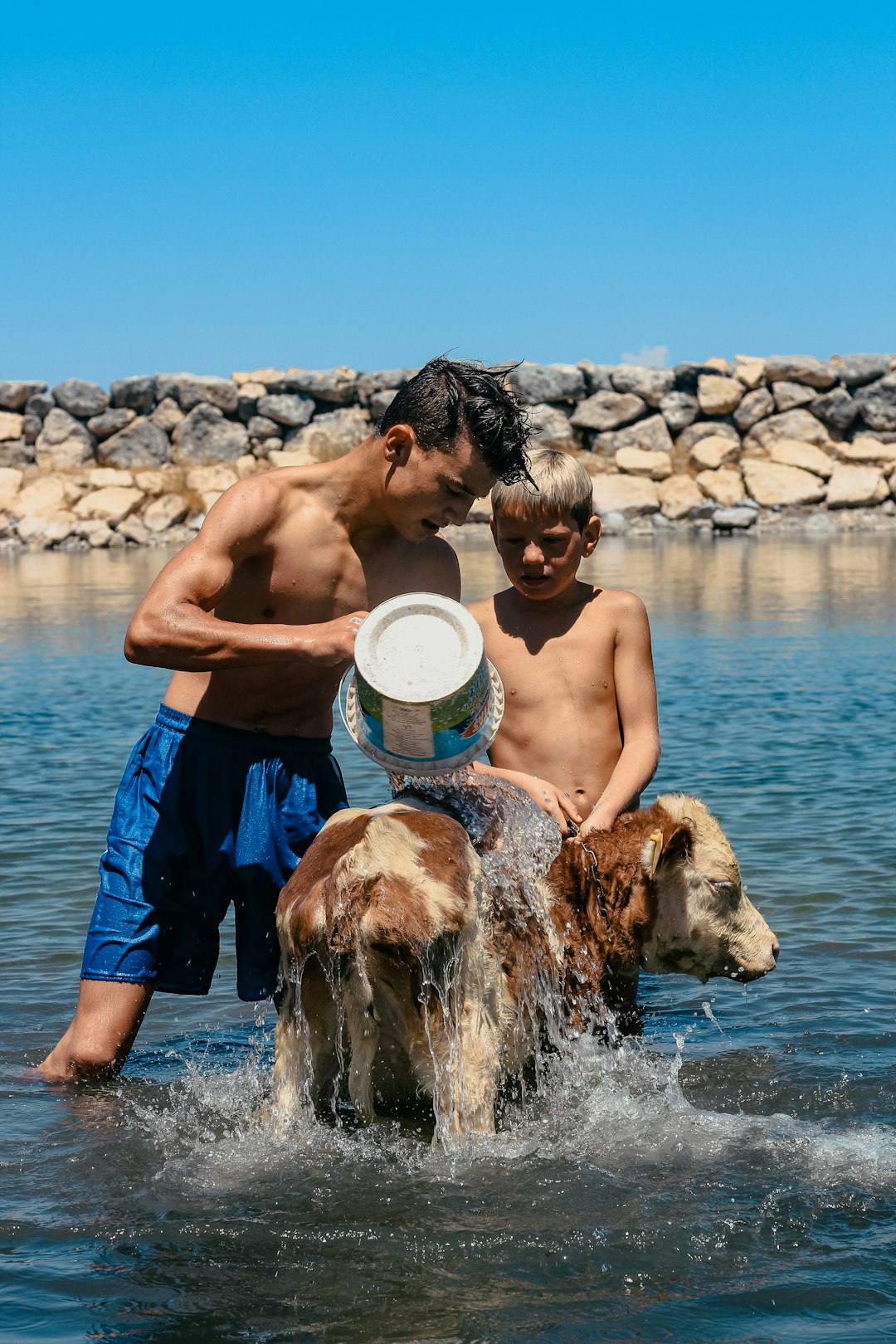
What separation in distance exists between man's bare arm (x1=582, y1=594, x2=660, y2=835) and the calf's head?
27 cm

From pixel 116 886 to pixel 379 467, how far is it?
1.68 metres

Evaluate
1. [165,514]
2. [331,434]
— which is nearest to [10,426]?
[165,514]

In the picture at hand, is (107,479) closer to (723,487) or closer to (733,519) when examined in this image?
(723,487)

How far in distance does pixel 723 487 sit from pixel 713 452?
3.29 ft

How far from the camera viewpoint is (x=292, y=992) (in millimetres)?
4121

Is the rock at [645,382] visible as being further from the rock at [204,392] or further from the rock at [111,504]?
the rock at [111,504]

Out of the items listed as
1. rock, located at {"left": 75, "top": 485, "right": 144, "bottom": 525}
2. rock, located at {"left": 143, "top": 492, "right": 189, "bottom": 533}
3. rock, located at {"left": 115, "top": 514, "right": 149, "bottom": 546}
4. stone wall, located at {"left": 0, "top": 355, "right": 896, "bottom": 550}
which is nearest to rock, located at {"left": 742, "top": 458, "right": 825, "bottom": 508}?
stone wall, located at {"left": 0, "top": 355, "right": 896, "bottom": 550}

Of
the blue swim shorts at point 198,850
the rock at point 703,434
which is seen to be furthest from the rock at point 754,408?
the blue swim shorts at point 198,850

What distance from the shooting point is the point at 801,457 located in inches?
1548

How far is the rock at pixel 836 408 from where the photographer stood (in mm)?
39656

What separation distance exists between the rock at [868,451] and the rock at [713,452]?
3020 mm

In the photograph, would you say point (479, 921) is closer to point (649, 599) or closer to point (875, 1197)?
point (875, 1197)

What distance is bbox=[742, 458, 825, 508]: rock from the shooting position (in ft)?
129

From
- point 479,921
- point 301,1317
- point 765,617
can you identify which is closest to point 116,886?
point 479,921
